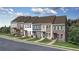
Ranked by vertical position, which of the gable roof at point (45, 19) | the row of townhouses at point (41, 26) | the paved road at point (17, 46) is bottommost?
the paved road at point (17, 46)

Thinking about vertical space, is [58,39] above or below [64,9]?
below

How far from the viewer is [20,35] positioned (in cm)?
312

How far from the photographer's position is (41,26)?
10.2ft

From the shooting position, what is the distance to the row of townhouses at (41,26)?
3.08m

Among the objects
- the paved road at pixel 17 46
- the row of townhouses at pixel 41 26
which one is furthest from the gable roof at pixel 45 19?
the paved road at pixel 17 46

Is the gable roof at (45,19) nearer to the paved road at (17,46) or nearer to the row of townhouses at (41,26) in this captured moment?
the row of townhouses at (41,26)

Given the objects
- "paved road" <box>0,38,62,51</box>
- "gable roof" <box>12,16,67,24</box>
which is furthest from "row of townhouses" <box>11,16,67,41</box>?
"paved road" <box>0,38,62,51</box>

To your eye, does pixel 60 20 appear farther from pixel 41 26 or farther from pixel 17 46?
pixel 17 46

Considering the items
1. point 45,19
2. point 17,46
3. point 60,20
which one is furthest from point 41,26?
point 17,46
